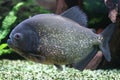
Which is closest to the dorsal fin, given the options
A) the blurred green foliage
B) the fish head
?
the fish head

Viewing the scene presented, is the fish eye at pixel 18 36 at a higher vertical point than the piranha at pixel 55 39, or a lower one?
higher

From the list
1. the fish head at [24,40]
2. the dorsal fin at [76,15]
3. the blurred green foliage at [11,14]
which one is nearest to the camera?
the fish head at [24,40]

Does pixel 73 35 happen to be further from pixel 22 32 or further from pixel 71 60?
pixel 22 32

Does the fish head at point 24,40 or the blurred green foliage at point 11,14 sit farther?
the blurred green foliage at point 11,14

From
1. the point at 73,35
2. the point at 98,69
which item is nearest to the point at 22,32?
the point at 73,35

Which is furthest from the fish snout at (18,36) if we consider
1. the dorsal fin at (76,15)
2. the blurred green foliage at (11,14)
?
the blurred green foliage at (11,14)

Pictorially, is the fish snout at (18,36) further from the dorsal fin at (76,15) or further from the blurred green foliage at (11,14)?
the blurred green foliage at (11,14)
